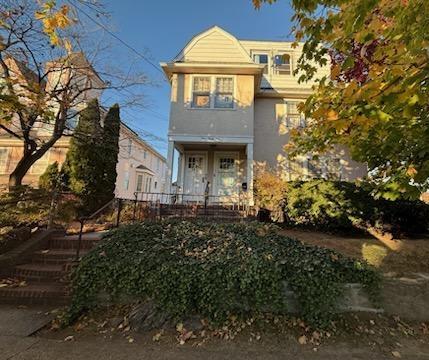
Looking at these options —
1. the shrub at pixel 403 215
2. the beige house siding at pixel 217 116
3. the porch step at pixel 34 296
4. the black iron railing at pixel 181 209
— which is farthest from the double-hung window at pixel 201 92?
the porch step at pixel 34 296

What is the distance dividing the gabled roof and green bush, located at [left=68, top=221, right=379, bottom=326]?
31.2ft

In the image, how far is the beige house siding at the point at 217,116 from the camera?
11.7 m

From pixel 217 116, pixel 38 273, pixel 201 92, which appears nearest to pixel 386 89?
pixel 38 273

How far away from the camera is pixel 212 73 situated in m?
12.0

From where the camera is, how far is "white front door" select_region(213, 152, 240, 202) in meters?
12.5

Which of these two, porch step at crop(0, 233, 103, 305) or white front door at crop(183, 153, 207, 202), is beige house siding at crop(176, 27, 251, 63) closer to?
white front door at crop(183, 153, 207, 202)

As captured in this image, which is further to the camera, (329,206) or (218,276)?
(329,206)

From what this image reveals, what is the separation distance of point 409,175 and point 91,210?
36.1ft

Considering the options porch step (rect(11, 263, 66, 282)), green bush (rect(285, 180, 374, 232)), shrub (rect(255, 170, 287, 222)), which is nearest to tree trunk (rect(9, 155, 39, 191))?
porch step (rect(11, 263, 66, 282))

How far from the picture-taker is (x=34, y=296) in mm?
5016

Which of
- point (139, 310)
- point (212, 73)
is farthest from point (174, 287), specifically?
point (212, 73)

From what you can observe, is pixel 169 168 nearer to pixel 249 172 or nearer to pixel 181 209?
pixel 181 209

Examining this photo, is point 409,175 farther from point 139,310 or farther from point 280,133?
point 280,133

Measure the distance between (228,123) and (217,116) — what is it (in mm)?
579
